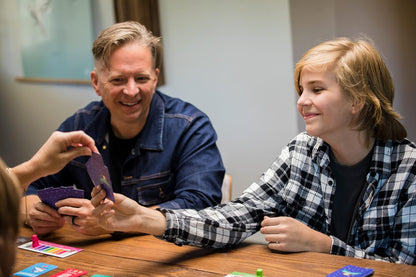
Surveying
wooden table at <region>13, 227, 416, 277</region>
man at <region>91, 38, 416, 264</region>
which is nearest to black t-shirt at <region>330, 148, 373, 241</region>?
man at <region>91, 38, 416, 264</region>

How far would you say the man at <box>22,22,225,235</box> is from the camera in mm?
2520

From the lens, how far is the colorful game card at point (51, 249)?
1992 millimetres

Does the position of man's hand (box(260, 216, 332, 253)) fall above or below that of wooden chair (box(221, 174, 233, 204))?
Answer: above

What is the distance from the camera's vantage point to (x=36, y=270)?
182 centimetres

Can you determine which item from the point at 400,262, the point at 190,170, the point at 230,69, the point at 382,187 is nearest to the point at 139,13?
the point at 230,69

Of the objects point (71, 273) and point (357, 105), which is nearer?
point (71, 273)

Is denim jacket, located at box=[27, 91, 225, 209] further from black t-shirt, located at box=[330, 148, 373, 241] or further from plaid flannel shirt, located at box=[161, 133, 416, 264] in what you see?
black t-shirt, located at box=[330, 148, 373, 241]

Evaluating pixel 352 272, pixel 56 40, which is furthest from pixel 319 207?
pixel 56 40

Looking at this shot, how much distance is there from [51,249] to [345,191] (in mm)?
1140

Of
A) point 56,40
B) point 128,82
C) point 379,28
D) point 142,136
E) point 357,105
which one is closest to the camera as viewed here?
point 357,105

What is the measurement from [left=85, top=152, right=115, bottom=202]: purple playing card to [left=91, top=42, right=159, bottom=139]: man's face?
68cm

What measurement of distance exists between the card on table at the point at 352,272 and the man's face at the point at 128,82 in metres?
1.31

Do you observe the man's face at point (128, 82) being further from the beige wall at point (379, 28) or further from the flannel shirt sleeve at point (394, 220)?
the flannel shirt sleeve at point (394, 220)

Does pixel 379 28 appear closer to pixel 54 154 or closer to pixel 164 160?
pixel 164 160
